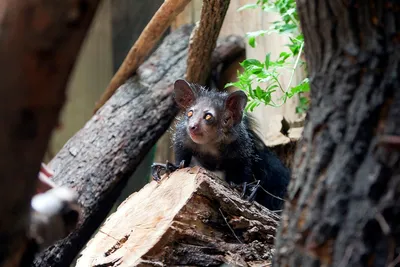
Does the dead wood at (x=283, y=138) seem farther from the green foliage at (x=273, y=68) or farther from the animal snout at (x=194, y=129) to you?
the animal snout at (x=194, y=129)

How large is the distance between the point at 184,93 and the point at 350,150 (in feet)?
8.09

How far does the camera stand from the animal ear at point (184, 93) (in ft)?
13.2

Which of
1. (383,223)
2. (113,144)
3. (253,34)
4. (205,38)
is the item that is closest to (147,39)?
(205,38)

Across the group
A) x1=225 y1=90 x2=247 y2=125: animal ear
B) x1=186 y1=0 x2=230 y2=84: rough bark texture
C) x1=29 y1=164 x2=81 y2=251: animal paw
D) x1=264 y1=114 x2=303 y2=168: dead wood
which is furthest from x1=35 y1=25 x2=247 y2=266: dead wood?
x1=29 y1=164 x2=81 y2=251: animal paw

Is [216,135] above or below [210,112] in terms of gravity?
below

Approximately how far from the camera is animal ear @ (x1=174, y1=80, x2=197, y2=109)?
402 cm

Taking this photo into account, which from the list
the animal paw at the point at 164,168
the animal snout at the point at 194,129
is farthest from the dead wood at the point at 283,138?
the animal paw at the point at 164,168

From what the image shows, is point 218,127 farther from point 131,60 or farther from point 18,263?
point 18,263

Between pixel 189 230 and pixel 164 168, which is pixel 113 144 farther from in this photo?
pixel 189 230

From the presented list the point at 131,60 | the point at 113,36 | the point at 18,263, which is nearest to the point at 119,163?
the point at 131,60

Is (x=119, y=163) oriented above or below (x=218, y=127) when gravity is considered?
below

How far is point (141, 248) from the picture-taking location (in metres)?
2.53

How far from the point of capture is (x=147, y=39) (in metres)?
4.87

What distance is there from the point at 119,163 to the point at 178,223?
2.31m
